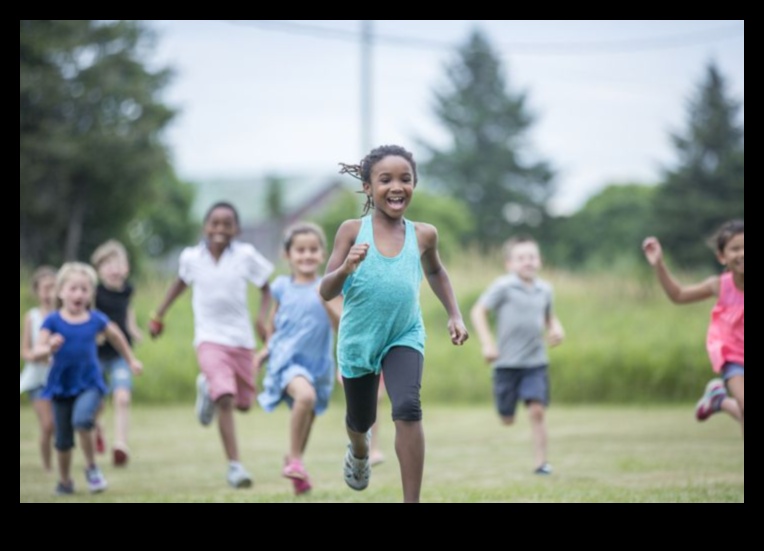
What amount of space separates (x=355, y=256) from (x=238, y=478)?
3364 mm

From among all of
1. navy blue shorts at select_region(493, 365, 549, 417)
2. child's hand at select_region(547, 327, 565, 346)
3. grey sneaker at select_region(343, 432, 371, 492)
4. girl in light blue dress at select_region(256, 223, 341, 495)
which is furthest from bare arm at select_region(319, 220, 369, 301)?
navy blue shorts at select_region(493, 365, 549, 417)

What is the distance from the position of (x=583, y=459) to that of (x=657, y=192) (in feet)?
103

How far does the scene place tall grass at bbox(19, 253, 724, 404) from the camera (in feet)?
55.5

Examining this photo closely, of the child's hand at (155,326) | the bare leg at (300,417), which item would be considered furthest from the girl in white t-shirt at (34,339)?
the bare leg at (300,417)

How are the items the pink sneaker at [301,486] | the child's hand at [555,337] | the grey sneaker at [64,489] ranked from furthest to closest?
1. the child's hand at [555,337]
2. the grey sneaker at [64,489]
3. the pink sneaker at [301,486]

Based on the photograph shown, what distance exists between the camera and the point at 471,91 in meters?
52.3

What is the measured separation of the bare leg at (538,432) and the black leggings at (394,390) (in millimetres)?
3361

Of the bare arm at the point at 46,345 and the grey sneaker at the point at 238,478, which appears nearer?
the bare arm at the point at 46,345

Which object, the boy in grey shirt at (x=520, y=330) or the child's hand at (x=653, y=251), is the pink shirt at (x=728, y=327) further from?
the boy in grey shirt at (x=520, y=330)

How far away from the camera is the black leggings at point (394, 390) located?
5574 mm

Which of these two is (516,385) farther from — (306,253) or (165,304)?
(165,304)
